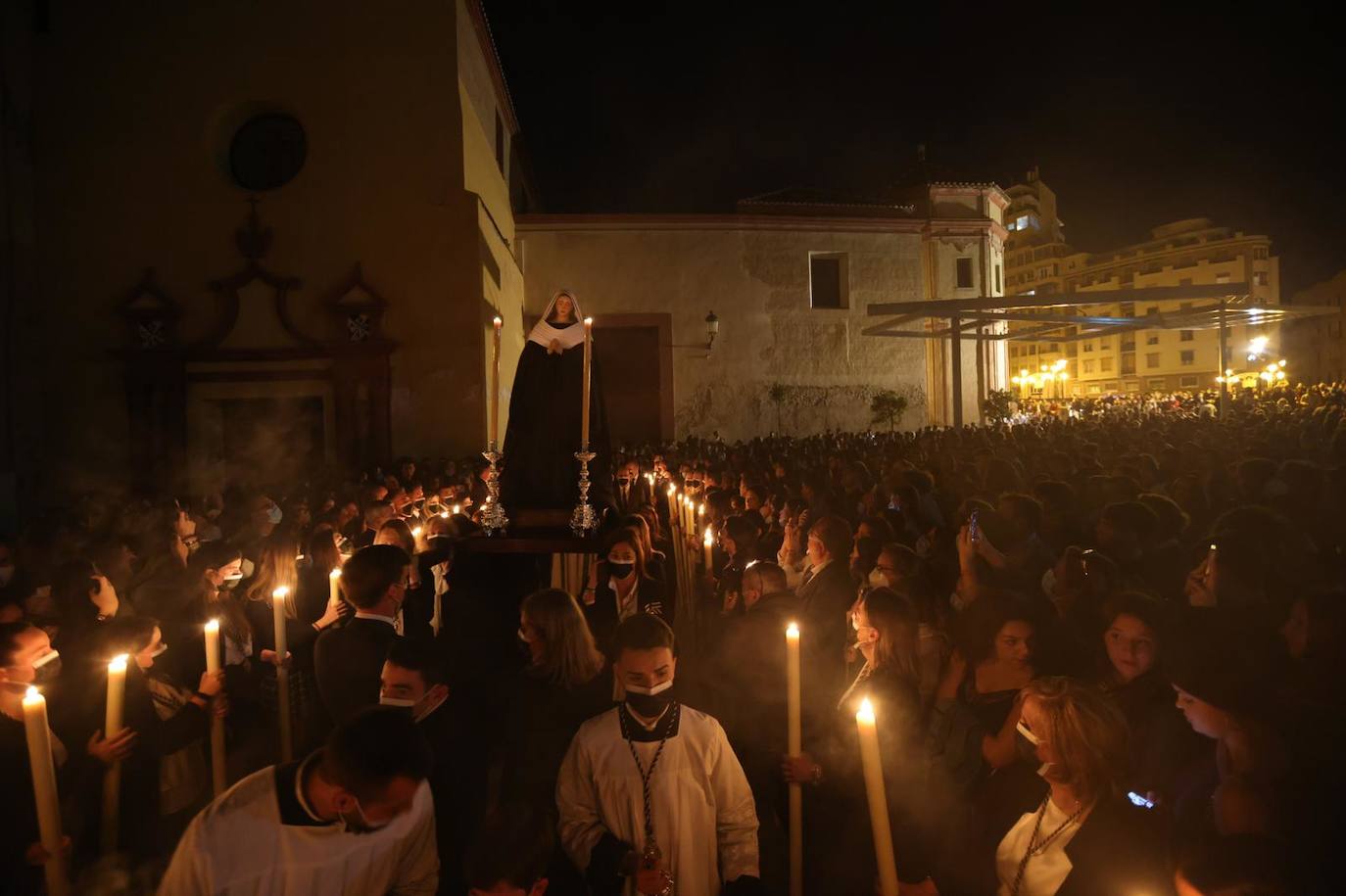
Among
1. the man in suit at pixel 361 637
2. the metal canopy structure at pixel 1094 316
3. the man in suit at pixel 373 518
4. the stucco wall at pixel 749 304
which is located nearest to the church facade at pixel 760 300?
the stucco wall at pixel 749 304

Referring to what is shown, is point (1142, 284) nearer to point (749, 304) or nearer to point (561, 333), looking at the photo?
point (749, 304)

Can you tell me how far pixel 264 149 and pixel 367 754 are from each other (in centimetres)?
1723

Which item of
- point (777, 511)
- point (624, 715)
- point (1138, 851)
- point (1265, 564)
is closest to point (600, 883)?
point (624, 715)

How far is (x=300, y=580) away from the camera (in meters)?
4.97

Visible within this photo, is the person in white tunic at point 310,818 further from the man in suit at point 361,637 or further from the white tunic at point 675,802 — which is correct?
the man in suit at point 361,637

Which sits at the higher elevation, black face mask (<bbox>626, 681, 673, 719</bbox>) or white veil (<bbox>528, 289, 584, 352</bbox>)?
white veil (<bbox>528, 289, 584, 352</bbox>)

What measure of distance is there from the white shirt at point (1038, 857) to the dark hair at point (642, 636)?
1.25m

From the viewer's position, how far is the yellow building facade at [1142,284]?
57812 millimetres

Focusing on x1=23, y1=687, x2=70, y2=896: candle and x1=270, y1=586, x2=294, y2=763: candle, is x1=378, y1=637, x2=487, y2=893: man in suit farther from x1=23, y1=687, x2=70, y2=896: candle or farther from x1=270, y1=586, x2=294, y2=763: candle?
x1=23, y1=687, x2=70, y2=896: candle

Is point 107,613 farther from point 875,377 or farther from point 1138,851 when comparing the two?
point 875,377

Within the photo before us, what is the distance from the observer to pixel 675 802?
2707 mm

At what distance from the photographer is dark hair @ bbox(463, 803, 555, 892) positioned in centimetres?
214

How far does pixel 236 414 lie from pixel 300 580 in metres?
12.3

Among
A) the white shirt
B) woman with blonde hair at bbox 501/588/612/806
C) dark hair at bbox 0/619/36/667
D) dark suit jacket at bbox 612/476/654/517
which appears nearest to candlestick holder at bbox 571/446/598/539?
woman with blonde hair at bbox 501/588/612/806
